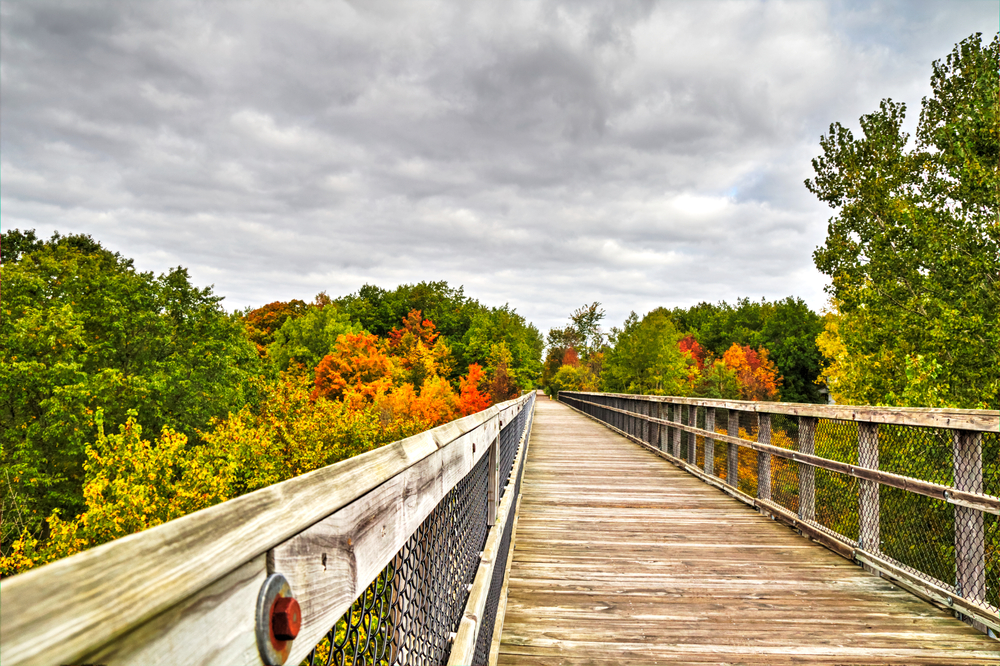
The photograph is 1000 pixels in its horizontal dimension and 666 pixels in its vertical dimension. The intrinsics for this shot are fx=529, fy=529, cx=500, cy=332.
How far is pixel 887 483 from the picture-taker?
403cm

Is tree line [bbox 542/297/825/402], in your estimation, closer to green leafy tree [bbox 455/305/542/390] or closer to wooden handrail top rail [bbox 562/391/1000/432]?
green leafy tree [bbox 455/305/542/390]

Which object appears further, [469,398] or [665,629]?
[469,398]

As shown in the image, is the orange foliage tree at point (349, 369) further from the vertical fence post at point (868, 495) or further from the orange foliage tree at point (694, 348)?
the orange foliage tree at point (694, 348)

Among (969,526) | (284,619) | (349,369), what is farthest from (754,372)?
(284,619)

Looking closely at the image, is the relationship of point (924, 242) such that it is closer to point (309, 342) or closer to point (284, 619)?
point (284, 619)

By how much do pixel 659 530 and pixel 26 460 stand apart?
27.8 meters

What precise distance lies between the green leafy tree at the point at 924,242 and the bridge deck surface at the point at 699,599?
11813 millimetres

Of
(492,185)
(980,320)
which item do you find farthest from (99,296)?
(492,185)

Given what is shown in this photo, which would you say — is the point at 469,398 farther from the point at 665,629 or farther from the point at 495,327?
the point at 665,629

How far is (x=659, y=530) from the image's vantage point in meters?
5.41

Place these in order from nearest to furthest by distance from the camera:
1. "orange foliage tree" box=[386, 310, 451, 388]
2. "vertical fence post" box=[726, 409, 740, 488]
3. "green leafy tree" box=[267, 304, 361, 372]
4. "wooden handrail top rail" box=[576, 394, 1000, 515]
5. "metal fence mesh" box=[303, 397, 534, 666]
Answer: "metal fence mesh" box=[303, 397, 534, 666]
"wooden handrail top rail" box=[576, 394, 1000, 515]
"vertical fence post" box=[726, 409, 740, 488]
"orange foliage tree" box=[386, 310, 451, 388]
"green leafy tree" box=[267, 304, 361, 372]

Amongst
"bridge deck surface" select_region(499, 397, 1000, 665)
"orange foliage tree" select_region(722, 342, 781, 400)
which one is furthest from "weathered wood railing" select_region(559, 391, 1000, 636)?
"orange foliage tree" select_region(722, 342, 781, 400)

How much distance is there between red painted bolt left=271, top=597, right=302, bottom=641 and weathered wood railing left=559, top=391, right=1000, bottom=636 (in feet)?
13.4

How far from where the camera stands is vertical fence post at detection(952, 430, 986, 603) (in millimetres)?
3385
